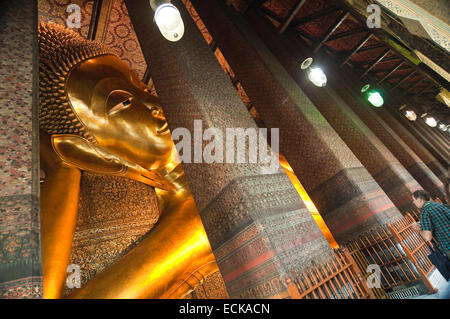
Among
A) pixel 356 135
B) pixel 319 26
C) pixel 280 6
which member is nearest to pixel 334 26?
pixel 319 26

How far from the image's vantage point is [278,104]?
3465 mm

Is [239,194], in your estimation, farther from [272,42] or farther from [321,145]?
[272,42]

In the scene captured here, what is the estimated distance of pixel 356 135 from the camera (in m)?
4.12

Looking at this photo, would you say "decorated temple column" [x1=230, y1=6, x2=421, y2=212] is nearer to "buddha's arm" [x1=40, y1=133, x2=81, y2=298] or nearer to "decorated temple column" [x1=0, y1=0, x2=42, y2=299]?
"buddha's arm" [x1=40, y1=133, x2=81, y2=298]

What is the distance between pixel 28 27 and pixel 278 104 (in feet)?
9.13

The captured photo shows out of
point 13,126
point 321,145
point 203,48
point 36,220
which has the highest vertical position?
point 203,48

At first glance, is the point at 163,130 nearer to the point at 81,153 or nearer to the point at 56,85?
the point at 81,153

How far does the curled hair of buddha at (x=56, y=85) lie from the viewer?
2441 millimetres

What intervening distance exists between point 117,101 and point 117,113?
0.42ft

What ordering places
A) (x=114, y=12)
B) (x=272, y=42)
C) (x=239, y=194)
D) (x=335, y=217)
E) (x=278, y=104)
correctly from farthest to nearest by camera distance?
(x=272, y=42), (x=114, y=12), (x=278, y=104), (x=335, y=217), (x=239, y=194)

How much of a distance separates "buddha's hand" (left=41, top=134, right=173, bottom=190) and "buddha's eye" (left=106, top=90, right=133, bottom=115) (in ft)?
1.35

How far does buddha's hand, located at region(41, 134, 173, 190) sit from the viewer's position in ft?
7.78

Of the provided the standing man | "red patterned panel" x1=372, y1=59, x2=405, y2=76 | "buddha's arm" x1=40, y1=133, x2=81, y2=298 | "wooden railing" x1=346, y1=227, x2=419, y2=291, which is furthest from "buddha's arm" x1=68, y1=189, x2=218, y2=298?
"red patterned panel" x1=372, y1=59, x2=405, y2=76
